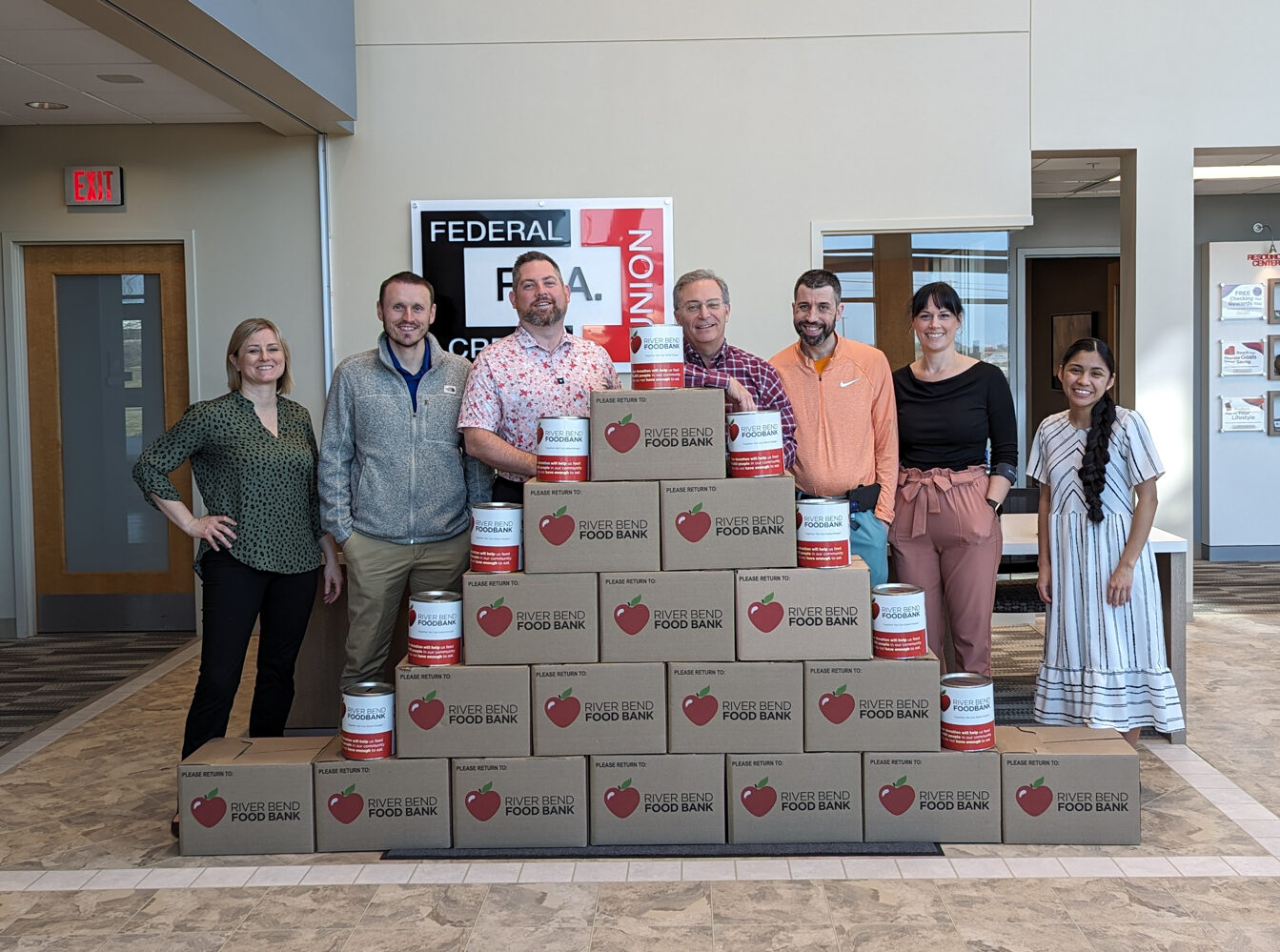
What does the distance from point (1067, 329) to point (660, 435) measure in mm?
9014

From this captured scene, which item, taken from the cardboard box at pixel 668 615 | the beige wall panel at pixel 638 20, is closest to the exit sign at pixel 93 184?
the beige wall panel at pixel 638 20

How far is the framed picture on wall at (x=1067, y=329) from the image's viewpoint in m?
10.9

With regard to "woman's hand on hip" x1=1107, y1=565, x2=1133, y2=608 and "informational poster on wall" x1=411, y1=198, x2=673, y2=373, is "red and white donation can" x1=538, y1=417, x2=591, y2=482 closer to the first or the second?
"woman's hand on hip" x1=1107, y1=565, x2=1133, y2=608

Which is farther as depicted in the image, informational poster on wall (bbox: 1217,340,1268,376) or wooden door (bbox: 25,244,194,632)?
informational poster on wall (bbox: 1217,340,1268,376)

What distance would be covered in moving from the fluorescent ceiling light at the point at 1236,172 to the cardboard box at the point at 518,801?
19.9 ft

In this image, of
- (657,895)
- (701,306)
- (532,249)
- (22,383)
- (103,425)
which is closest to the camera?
(657,895)

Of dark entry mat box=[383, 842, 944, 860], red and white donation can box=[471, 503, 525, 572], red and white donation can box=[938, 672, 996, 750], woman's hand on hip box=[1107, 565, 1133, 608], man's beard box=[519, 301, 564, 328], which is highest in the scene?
man's beard box=[519, 301, 564, 328]

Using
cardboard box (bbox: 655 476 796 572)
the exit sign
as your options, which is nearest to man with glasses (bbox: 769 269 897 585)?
cardboard box (bbox: 655 476 796 572)

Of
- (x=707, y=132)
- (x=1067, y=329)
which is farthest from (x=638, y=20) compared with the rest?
(x=1067, y=329)

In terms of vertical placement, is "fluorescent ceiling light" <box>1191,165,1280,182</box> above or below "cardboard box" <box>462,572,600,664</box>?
above

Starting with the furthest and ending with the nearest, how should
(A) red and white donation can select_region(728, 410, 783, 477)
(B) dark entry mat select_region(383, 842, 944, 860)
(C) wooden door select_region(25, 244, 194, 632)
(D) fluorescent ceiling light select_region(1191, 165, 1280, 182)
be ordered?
1. (D) fluorescent ceiling light select_region(1191, 165, 1280, 182)
2. (C) wooden door select_region(25, 244, 194, 632)
3. (A) red and white donation can select_region(728, 410, 783, 477)
4. (B) dark entry mat select_region(383, 842, 944, 860)

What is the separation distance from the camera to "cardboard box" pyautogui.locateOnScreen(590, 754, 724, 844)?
121 inches

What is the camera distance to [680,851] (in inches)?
119

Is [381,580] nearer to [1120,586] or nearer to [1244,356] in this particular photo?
[1120,586]
